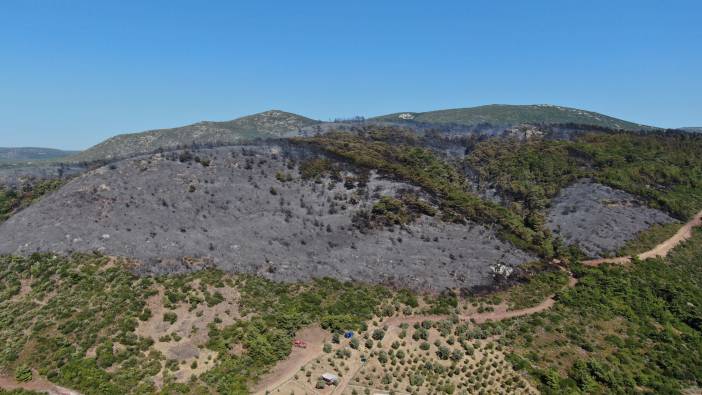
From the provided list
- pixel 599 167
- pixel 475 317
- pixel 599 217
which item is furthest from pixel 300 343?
pixel 599 167

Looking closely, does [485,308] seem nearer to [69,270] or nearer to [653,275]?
[653,275]

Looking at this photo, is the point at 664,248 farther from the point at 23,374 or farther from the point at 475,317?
the point at 23,374

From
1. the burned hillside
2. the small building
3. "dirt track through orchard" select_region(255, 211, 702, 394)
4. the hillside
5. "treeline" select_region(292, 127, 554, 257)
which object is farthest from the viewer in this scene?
"treeline" select_region(292, 127, 554, 257)

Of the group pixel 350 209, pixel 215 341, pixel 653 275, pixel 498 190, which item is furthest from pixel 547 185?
pixel 215 341

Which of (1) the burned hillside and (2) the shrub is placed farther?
(1) the burned hillside

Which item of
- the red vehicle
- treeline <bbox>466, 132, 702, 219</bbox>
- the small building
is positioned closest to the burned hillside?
the red vehicle

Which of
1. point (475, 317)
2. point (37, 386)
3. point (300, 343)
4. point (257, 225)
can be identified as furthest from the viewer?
point (257, 225)

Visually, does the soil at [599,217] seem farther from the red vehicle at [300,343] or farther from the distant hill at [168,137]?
the distant hill at [168,137]

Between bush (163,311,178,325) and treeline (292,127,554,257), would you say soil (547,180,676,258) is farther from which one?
bush (163,311,178,325)
